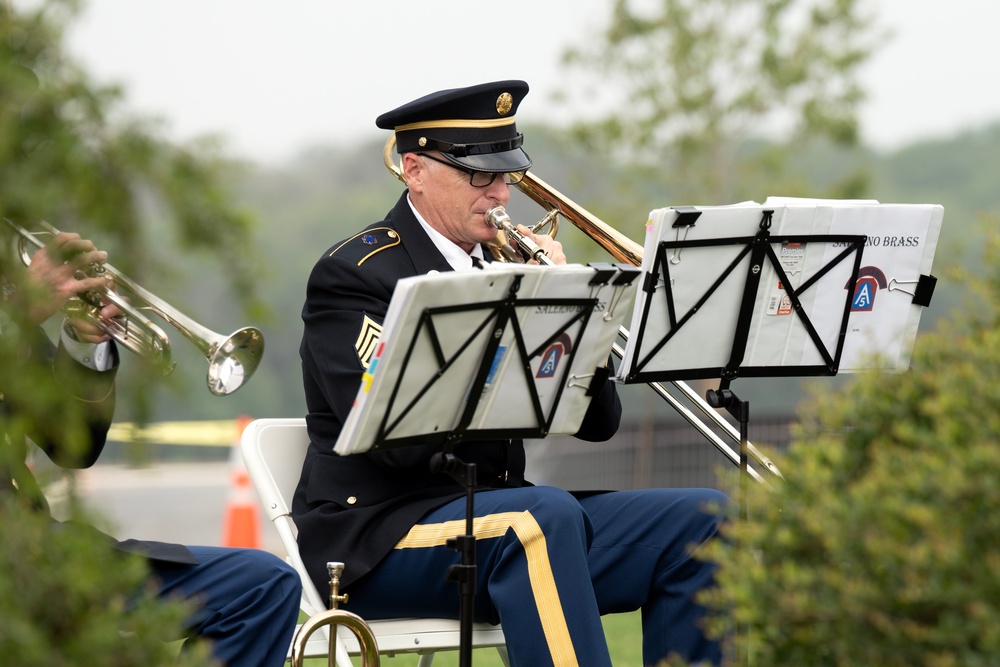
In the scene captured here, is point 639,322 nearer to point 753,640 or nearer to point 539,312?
point 539,312

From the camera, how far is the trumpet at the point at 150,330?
1.65 meters

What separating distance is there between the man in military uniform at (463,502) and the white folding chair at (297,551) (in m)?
0.04

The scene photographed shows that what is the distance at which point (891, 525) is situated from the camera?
71.6 inches

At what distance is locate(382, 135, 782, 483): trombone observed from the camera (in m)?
3.71

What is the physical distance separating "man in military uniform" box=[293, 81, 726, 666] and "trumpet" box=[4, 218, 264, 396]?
21 centimetres

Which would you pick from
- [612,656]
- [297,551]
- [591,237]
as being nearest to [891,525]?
[297,551]

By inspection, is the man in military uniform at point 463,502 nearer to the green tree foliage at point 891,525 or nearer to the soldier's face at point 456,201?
the soldier's face at point 456,201

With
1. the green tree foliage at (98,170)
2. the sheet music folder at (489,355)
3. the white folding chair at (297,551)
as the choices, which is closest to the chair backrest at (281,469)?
the white folding chair at (297,551)

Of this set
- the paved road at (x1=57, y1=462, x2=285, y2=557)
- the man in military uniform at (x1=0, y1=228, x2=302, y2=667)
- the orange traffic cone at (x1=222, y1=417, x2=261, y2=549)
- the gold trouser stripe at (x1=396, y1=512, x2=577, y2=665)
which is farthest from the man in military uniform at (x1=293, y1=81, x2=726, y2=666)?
the orange traffic cone at (x1=222, y1=417, x2=261, y2=549)

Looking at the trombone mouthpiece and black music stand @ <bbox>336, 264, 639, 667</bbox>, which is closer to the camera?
black music stand @ <bbox>336, 264, 639, 667</bbox>

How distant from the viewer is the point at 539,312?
9.20ft

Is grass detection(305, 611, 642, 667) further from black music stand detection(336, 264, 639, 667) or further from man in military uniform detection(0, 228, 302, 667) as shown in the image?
man in military uniform detection(0, 228, 302, 667)

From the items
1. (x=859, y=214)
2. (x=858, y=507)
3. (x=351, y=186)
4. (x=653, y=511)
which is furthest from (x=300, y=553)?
(x=351, y=186)

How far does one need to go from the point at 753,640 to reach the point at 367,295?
176 centimetres
